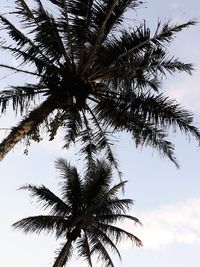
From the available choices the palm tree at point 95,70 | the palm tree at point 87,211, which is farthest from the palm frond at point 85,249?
the palm tree at point 95,70

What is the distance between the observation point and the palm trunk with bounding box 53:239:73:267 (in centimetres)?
1716

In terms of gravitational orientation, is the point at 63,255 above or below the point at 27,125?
below

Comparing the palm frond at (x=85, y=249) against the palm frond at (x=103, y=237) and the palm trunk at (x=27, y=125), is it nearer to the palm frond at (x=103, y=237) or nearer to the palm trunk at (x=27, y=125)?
the palm frond at (x=103, y=237)

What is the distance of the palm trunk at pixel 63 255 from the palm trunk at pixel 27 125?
810cm

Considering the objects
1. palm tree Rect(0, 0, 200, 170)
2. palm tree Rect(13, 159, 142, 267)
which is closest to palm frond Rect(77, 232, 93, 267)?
palm tree Rect(13, 159, 142, 267)

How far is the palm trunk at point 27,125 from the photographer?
9.84 meters

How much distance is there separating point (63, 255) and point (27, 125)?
850 centimetres

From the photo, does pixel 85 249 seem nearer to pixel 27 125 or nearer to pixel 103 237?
pixel 103 237

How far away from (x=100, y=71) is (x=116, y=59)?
69cm

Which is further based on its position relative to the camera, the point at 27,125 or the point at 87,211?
the point at 87,211

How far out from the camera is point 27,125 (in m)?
10.2

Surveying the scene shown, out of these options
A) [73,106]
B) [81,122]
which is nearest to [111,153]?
[81,122]

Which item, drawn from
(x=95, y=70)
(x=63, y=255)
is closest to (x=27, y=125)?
(x=95, y=70)

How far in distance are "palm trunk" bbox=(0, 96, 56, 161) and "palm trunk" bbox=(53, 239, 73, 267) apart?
8098mm
